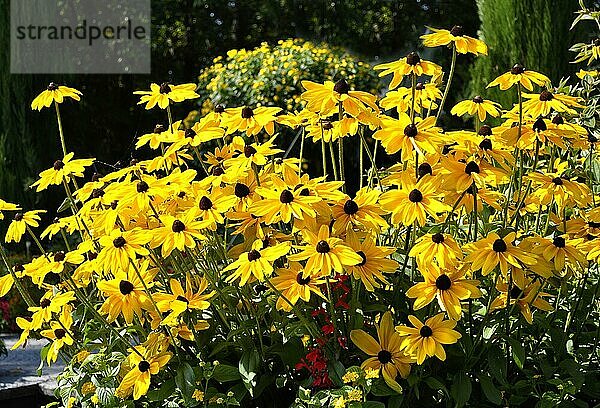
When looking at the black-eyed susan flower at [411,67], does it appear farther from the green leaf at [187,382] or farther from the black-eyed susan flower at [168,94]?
the green leaf at [187,382]

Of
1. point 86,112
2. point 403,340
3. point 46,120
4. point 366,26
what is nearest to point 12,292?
point 46,120

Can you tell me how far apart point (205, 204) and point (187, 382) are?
31cm

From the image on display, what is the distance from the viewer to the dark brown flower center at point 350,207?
4.86 feet

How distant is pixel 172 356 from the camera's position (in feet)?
5.44

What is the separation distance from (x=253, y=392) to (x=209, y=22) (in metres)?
7.97

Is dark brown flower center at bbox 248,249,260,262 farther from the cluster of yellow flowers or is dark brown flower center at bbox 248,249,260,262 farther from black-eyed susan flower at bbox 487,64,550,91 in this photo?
black-eyed susan flower at bbox 487,64,550,91

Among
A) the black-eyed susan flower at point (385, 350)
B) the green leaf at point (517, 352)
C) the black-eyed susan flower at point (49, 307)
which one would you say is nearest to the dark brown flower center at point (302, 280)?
the black-eyed susan flower at point (385, 350)

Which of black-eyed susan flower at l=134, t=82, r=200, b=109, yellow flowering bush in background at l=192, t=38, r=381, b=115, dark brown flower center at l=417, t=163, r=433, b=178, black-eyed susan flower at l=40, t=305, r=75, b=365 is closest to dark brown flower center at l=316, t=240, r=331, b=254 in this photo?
dark brown flower center at l=417, t=163, r=433, b=178

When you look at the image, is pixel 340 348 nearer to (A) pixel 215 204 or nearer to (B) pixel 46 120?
(A) pixel 215 204

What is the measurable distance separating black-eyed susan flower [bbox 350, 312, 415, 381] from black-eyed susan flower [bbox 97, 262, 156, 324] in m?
0.38

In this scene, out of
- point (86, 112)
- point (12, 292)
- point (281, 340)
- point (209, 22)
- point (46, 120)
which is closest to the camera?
point (281, 340)

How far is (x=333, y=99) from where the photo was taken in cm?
153

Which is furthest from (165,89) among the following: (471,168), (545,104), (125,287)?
(545,104)

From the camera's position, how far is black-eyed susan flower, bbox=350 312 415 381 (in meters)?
1.49
